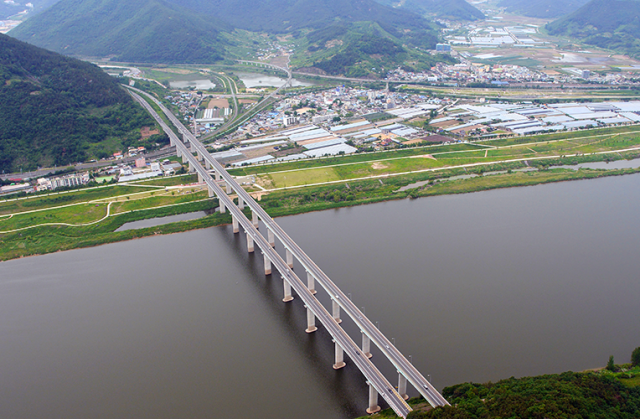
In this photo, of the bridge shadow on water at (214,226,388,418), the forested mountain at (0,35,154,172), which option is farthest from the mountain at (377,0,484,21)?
the bridge shadow on water at (214,226,388,418)

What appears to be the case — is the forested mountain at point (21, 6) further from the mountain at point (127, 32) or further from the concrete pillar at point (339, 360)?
the concrete pillar at point (339, 360)

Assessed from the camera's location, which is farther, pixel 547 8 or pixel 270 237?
pixel 547 8

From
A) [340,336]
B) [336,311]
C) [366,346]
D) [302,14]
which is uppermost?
[302,14]

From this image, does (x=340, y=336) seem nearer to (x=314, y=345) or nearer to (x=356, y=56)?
(x=314, y=345)

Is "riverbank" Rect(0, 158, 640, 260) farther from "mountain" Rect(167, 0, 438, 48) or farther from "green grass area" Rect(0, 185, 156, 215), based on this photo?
"mountain" Rect(167, 0, 438, 48)

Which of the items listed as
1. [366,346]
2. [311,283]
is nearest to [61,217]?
[311,283]

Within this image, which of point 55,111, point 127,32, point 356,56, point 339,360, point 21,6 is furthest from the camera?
point 21,6
